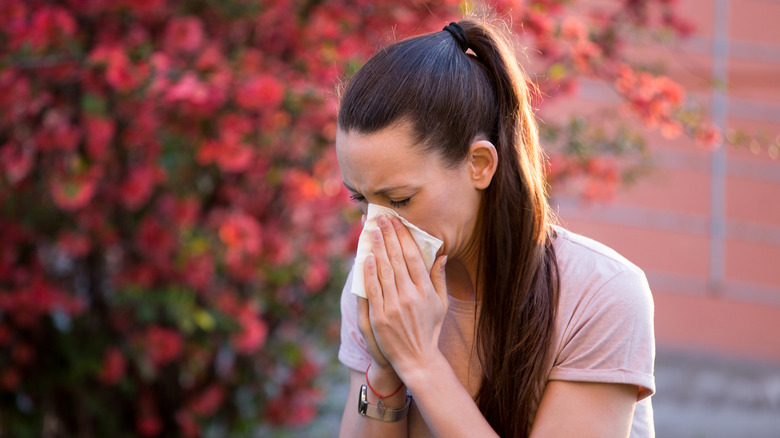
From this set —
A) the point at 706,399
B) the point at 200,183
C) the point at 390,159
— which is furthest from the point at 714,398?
the point at 390,159

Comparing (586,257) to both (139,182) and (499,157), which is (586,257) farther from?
(139,182)

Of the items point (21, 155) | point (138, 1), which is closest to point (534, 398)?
point (138, 1)

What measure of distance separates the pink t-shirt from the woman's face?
28 centimetres

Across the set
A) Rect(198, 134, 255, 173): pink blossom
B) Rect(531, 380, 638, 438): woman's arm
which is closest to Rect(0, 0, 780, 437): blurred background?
Rect(198, 134, 255, 173): pink blossom

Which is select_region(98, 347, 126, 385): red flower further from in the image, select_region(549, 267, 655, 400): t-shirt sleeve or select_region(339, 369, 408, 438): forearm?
select_region(549, 267, 655, 400): t-shirt sleeve

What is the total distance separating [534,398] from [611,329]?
24 cm

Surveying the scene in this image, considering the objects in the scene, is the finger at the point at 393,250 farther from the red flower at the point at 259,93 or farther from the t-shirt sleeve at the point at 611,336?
the red flower at the point at 259,93

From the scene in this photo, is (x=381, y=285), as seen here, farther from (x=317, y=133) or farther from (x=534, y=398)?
(x=317, y=133)

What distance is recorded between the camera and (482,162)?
196cm

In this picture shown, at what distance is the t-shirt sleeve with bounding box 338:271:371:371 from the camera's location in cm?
221

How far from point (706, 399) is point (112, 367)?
11.7ft

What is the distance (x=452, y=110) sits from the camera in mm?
1905

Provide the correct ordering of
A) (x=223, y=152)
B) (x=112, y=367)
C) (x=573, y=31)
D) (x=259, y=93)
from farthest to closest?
1. (x=112, y=367)
2. (x=573, y=31)
3. (x=223, y=152)
4. (x=259, y=93)

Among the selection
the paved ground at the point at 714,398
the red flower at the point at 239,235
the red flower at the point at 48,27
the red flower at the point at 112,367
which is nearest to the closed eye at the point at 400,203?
the red flower at the point at 239,235
